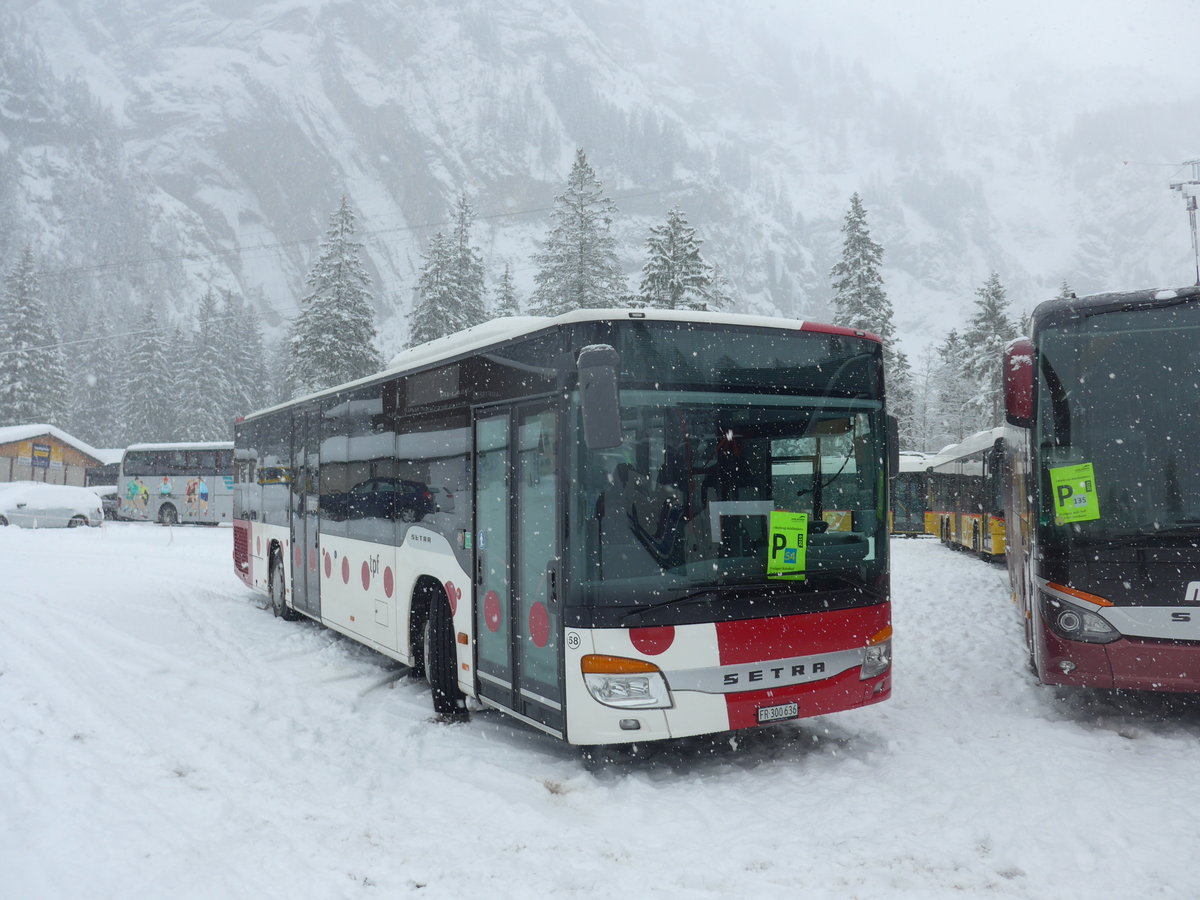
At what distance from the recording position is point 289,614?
13805 mm

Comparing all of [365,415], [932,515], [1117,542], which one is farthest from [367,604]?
[932,515]

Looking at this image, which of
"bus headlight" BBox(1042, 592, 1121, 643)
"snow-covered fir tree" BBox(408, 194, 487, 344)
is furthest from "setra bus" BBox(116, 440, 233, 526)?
"bus headlight" BBox(1042, 592, 1121, 643)

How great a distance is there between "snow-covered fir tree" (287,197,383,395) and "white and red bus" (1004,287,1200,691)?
35612 mm

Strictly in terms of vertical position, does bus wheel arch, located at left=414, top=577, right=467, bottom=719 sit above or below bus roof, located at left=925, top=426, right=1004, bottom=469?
below

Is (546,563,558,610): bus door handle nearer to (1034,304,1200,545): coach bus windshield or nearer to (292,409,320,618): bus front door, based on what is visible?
(1034,304,1200,545): coach bus windshield

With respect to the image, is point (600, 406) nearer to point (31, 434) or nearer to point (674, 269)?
point (674, 269)

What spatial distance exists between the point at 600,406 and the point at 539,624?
5.79 feet

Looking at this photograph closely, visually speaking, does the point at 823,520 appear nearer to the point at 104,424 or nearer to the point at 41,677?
the point at 41,677

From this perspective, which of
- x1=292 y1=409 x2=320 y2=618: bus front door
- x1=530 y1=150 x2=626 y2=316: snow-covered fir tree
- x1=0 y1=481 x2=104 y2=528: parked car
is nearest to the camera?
x1=292 y1=409 x2=320 y2=618: bus front door

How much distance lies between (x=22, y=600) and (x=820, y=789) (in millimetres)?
10269

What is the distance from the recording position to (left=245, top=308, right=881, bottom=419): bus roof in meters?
6.32

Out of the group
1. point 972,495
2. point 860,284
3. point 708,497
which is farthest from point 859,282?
point 708,497

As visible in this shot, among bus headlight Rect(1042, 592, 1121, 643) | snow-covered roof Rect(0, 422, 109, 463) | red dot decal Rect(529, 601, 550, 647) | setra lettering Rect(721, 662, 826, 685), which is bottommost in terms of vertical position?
setra lettering Rect(721, 662, 826, 685)

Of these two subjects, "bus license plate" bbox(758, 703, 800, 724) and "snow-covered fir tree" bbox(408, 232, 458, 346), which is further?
"snow-covered fir tree" bbox(408, 232, 458, 346)
